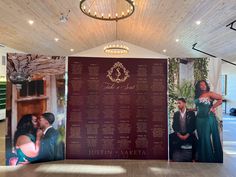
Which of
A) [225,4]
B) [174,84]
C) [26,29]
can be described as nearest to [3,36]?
[26,29]

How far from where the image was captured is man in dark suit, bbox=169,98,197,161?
5355 mm

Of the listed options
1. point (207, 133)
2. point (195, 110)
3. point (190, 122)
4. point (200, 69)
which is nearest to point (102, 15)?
point (200, 69)

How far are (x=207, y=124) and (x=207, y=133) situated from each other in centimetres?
20

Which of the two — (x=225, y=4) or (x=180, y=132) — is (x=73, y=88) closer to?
(x=180, y=132)

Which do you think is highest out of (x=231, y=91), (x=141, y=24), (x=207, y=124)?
(x=141, y=24)

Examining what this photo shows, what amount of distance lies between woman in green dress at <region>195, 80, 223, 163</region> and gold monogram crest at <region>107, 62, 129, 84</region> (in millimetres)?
1651

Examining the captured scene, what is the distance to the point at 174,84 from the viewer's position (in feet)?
17.8

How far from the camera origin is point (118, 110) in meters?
5.46

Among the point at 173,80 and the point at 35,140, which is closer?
the point at 35,140

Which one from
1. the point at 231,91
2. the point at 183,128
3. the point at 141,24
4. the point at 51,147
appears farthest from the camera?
the point at 231,91

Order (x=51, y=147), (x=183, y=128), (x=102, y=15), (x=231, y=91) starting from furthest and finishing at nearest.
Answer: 1. (x=231, y=91)
2. (x=102, y=15)
3. (x=183, y=128)
4. (x=51, y=147)

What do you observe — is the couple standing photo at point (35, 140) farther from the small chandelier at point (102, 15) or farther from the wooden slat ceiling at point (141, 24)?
the wooden slat ceiling at point (141, 24)

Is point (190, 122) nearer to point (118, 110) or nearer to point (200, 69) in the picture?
point (200, 69)

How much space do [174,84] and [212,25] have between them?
10.2ft
